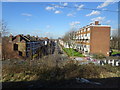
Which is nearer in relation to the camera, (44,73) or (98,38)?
(44,73)

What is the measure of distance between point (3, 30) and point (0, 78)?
20.7 ft

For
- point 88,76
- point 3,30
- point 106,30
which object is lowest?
point 88,76

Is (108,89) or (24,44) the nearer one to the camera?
(108,89)

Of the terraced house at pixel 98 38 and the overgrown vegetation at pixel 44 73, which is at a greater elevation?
the terraced house at pixel 98 38

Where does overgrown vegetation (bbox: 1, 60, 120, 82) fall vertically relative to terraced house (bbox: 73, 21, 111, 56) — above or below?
below

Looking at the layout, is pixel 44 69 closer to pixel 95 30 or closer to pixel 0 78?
pixel 0 78

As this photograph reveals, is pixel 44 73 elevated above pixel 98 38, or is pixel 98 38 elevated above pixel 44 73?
pixel 98 38

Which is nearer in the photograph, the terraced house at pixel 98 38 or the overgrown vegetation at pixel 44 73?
the overgrown vegetation at pixel 44 73

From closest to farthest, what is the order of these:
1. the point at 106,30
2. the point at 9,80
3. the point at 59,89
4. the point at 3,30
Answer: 1. the point at 59,89
2. the point at 9,80
3. the point at 3,30
4. the point at 106,30

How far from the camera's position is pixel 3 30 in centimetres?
884

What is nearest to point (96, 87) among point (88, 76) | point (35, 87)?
point (88, 76)

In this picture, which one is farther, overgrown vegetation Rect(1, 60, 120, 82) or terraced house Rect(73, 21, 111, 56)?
terraced house Rect(73, 21, 111, 56)

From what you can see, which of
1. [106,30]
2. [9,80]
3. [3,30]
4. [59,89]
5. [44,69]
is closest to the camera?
[59,89]

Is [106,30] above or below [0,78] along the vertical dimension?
above
